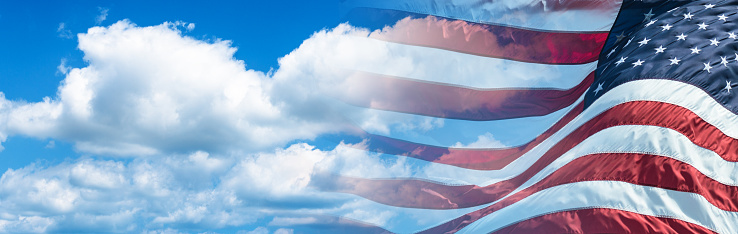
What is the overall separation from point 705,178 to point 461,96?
5841 millimetres

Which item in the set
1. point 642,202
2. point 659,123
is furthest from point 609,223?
point 659,123

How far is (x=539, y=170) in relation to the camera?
12.2m

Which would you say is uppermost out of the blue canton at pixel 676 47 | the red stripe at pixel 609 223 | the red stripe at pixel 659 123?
the blue canton at pixel 676 47

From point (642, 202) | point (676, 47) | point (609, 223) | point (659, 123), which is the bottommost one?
point (609, 223)

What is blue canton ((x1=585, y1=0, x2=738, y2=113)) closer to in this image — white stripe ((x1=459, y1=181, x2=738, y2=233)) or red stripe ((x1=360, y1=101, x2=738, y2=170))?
red stripe ((x1=360, y1=101, x2=738, y2=170))

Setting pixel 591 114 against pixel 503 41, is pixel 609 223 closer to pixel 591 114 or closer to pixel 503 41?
pixel 591 114

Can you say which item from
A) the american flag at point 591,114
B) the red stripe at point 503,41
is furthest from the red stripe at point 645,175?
the red stripe at point 503,41

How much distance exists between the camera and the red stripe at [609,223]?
9.63 metres

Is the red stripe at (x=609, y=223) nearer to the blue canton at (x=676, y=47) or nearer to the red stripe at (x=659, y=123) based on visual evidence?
the red stripe at (x=659, y=123)

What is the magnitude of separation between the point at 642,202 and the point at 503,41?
18.7 ft

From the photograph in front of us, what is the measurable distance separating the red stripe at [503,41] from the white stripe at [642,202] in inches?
178

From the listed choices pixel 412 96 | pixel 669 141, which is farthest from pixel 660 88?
pixel 412 96

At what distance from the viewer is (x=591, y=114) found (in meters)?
11.8

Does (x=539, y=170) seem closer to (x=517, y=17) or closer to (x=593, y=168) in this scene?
(x=593, y=168)
